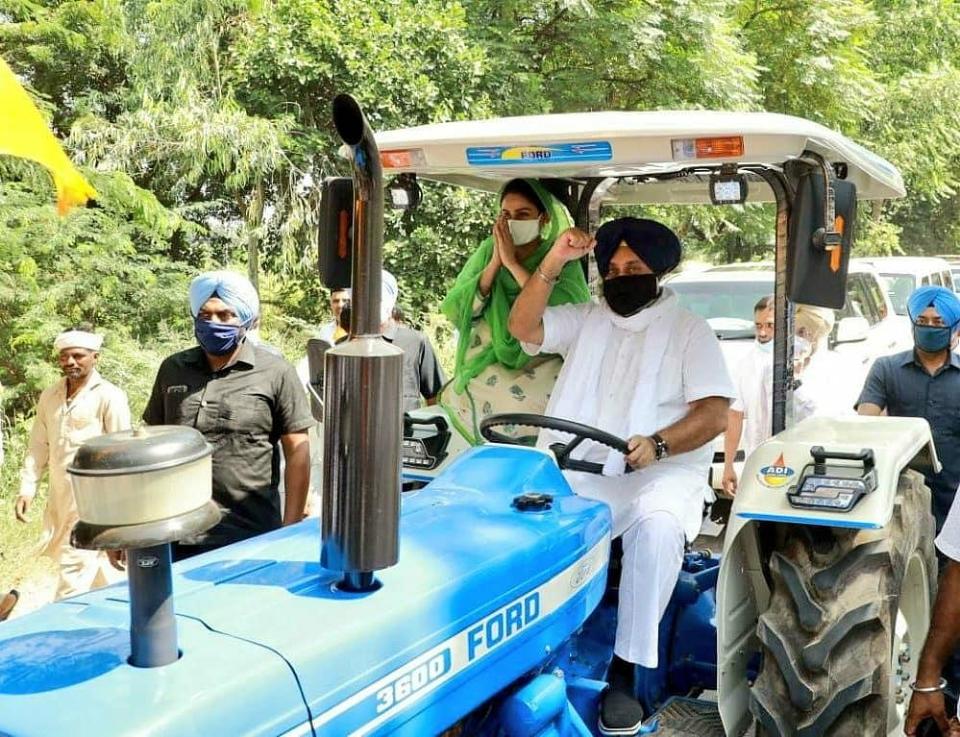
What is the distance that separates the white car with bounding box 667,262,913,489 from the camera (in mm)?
8109

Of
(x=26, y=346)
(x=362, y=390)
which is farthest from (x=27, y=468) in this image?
(x=362, y=390)

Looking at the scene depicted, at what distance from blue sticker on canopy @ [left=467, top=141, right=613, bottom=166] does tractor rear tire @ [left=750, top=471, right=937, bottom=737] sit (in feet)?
4.14

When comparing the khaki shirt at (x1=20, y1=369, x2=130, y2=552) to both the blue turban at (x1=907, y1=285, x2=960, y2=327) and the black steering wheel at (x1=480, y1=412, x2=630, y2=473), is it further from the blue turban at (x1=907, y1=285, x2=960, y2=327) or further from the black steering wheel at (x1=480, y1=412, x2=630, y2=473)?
the blue turban at (x1=907, y1=285, x2=960, y2=327)

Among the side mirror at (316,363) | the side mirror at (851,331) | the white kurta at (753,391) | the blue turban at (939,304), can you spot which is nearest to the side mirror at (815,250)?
the blue turban at (939,304)

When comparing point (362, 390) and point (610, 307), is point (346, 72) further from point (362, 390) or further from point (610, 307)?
point (362, 390)

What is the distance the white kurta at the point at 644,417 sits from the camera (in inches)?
123

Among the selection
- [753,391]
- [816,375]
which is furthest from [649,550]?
[816,375]

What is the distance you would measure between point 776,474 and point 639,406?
0.47m

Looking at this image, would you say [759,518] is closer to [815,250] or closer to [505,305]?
[815,250]

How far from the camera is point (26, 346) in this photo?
8.43 metres

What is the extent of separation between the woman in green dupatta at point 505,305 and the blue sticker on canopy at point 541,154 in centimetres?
72

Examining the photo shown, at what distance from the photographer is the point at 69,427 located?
17.8 ft

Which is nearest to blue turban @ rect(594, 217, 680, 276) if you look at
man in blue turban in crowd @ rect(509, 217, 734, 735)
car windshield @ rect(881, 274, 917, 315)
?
man in blue turban in crowd @ rect(509, 217, 734, 735)

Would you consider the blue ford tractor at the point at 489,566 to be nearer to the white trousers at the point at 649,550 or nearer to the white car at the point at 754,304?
the white trousers at the point at 649,550
